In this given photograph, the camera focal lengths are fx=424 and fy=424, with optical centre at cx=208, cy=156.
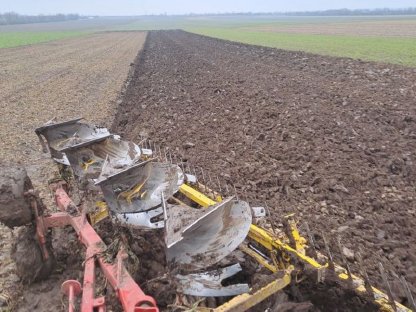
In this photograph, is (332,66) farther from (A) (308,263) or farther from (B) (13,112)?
(A) (308,263)

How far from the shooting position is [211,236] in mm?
2857

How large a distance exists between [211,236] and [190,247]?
17 centimetres

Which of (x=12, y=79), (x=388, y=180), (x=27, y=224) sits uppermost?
(x=27, y=224)

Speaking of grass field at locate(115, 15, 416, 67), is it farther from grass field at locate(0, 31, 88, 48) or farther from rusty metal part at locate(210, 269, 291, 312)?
grass field at locate(0, 31, 88, 48)

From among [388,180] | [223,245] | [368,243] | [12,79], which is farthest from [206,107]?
[12,79]

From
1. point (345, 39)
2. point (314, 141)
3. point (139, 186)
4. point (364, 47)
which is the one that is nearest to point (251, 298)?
point (139, 186)

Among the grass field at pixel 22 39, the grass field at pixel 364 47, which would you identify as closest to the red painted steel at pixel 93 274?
the grass field at pixel 364 47

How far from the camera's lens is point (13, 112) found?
1124cm

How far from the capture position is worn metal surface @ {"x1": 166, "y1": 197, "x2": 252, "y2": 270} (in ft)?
8.89

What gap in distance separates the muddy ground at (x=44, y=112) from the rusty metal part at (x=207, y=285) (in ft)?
3.91

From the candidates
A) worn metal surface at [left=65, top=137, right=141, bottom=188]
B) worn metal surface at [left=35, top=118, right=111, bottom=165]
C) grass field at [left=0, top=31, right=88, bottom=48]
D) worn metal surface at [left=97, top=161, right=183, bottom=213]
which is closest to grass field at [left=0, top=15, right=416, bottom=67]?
grass field at [left=0, top=31, right=88, bottom=48]

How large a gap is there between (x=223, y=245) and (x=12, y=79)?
17.6m

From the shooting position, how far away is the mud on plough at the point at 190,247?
8.16ft

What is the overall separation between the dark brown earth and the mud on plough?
780 mm
